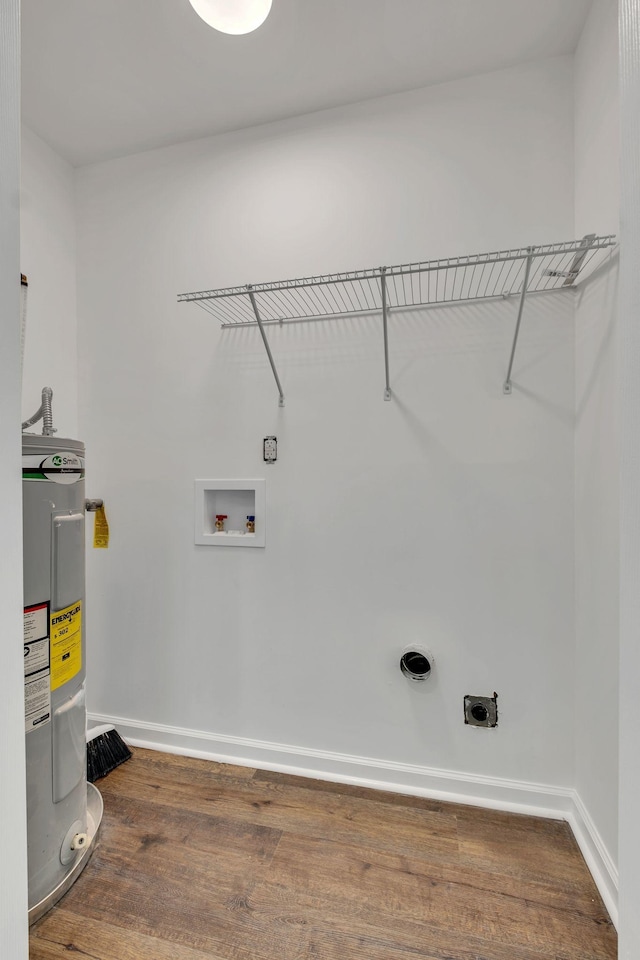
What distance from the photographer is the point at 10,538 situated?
0.67 metres

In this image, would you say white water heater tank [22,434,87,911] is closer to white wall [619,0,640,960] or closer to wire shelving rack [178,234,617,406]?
wire shelving rack [178,234,617,406]

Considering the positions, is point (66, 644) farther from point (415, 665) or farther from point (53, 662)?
point (415, 665)

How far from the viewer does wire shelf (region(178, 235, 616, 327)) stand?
1.44 metres

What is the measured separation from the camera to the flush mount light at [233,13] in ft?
4.18

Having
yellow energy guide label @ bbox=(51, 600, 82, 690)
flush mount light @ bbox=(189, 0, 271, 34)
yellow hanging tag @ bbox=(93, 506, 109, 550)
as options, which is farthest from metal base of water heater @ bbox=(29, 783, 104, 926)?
flush mount light @ bbox=(189, 0, 271, 34)

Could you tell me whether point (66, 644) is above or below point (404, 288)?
below

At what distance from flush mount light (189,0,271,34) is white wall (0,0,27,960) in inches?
34.3

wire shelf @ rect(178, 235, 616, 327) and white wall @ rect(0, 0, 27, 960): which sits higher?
wire shelf @ rect(178, 235, 616, 327)

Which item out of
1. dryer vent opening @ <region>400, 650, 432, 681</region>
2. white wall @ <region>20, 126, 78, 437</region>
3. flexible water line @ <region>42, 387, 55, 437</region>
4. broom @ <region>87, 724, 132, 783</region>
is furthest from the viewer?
white wall @ <region>20, 126, 78, 437</region>

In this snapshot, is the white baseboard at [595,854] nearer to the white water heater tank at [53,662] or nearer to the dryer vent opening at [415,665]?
the dryer vent opening at [415,665]

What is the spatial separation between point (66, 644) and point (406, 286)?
1.68 m

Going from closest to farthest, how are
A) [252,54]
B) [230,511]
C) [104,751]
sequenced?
1. [252,54]
2. [104,751]
3. [230,511]

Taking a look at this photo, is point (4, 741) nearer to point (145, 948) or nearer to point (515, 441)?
point (145, 948)

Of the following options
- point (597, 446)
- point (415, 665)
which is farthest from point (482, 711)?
point (597, 446)
